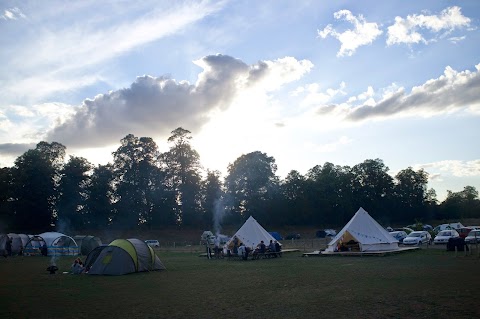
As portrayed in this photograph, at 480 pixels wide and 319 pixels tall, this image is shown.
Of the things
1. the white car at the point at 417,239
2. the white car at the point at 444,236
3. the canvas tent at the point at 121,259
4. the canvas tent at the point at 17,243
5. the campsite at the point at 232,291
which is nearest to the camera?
the campsite at the point at 232,291

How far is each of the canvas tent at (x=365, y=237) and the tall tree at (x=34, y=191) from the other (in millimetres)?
51702

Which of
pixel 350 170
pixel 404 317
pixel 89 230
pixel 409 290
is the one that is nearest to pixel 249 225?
pixel 409 290

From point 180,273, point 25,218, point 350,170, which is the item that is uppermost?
point 350,170

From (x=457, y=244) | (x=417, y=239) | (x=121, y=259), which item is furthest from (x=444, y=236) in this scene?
(x=121, y=259)

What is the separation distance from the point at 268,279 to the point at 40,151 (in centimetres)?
6309

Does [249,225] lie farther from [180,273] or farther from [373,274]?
[373,274]

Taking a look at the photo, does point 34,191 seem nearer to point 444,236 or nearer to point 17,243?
point 17,243

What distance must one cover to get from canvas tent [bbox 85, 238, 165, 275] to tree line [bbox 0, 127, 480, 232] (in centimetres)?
5038

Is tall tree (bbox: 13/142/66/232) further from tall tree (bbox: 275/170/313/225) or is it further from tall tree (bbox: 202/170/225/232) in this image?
tall tree (bbox: 275/170/313/225)

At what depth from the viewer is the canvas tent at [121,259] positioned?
2212 centimetres

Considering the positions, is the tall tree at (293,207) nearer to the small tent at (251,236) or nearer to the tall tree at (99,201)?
the tall tree at (99,201)

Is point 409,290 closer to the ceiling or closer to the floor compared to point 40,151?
closer to the floor

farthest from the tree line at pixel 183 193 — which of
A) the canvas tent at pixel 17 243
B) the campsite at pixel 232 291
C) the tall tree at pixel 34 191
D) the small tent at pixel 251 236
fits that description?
the campsite at pixel 232 291

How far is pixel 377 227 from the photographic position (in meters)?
33.6
